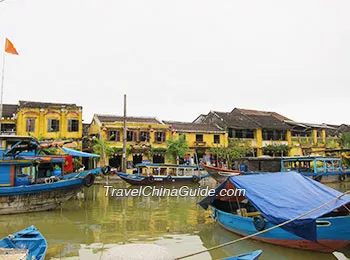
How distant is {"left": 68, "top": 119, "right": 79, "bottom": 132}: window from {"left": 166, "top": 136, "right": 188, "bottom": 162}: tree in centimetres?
769

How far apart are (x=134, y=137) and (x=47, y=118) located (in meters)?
7.16

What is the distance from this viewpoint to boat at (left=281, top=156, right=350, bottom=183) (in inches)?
845

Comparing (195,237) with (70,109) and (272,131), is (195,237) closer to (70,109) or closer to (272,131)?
(70,109)

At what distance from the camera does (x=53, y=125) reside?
25.2 m

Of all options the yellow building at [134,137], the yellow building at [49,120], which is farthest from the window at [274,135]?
the yellow building at [49,120]

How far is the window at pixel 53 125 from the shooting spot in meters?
25.0

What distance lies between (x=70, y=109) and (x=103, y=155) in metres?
4.92

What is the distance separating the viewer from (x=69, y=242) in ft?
28.0

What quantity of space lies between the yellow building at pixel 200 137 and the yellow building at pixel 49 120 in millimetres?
8433

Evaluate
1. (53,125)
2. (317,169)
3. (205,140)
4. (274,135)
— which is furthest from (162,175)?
(274,135)

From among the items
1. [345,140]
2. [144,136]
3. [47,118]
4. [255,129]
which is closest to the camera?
[47,118]

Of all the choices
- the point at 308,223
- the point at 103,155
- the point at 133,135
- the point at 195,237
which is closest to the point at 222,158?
the point at 133,135

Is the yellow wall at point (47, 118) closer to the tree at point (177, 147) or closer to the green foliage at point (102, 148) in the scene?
the green foliage at point (102, 148)

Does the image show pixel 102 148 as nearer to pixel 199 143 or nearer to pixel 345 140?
pixel 199 143
